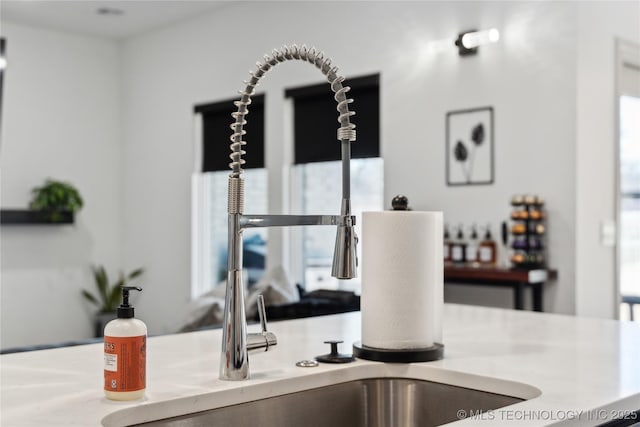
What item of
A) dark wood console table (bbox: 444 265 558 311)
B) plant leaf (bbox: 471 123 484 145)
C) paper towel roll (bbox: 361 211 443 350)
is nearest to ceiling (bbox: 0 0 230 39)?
plant leaf (bbox: 471 123 484 145)

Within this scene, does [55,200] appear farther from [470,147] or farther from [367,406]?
[367,406]

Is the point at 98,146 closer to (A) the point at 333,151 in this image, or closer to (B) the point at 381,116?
(A) the point at 333,151

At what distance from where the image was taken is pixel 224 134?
19.1 ft

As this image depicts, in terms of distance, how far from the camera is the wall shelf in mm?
5801

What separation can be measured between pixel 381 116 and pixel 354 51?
50 cm

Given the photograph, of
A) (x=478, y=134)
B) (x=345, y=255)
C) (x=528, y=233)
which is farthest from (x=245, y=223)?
(x=478, y=134)

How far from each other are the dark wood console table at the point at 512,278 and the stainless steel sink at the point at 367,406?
7.94 ft

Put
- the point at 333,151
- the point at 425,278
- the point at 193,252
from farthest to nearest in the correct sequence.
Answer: the point at 193,252 → the point at 333,151 → the point at 425,278

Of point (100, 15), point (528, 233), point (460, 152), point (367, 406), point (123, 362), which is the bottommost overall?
point (367, 406)

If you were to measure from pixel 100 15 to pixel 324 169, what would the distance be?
7.75 ft

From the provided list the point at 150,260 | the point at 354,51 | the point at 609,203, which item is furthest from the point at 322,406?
the point at 150,260

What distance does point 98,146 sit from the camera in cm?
666

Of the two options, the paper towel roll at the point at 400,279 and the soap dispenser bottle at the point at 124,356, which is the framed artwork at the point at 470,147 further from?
the soap dispenser bottle at the point at 124,356

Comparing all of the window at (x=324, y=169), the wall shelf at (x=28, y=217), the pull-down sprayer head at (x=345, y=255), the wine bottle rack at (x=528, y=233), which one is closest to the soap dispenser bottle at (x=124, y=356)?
the pull-down sprayer head at (x=345, y=255)
